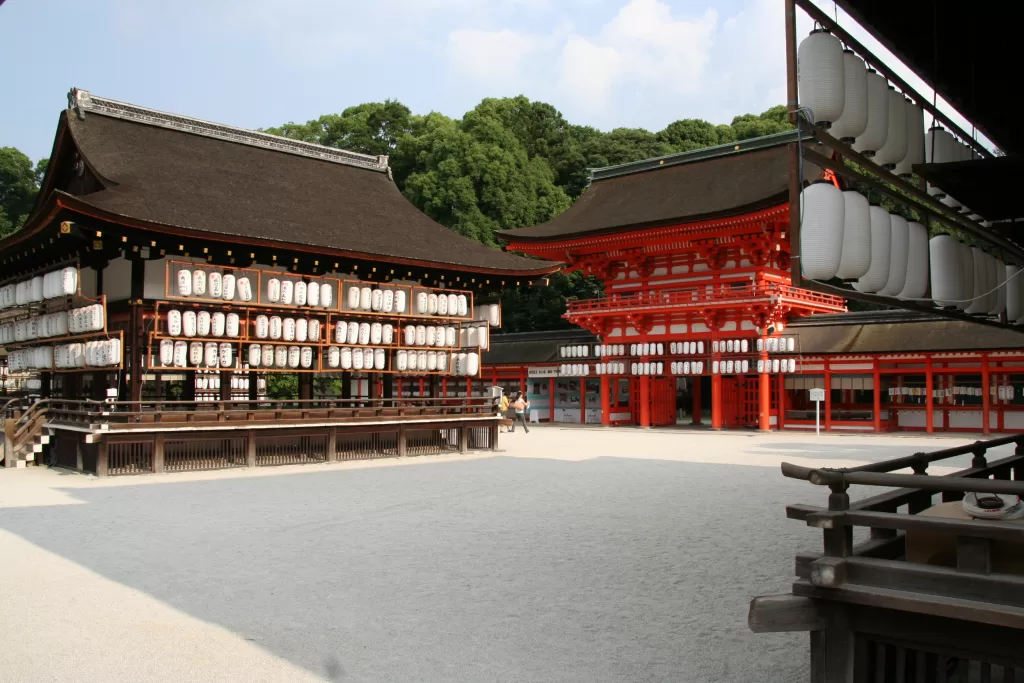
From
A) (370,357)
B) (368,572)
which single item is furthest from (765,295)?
(368,572)

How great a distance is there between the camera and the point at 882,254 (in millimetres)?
7043

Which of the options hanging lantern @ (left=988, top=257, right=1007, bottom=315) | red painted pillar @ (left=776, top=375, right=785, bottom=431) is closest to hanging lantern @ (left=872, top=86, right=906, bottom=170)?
hanging lantern @ (left=988, top=257, right=1007, bottom=315)

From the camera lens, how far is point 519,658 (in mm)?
5387

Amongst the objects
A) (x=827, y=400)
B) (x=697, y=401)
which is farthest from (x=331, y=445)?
(x=697, y=401)

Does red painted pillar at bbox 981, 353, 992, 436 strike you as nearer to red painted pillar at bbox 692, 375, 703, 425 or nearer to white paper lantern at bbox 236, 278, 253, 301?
red painted pillar at bbox 692, 375, 703, 425

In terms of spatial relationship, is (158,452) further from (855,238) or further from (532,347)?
(532,347)

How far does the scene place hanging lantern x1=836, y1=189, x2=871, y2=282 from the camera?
664 cm

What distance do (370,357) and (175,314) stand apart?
481cm

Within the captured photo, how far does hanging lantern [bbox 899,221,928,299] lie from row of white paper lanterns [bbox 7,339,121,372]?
46.7 feet

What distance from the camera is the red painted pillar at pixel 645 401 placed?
1238 inches

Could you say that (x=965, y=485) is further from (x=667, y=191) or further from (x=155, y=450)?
(x=667, y=191)

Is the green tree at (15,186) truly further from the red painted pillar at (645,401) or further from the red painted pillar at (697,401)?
the red painted pillar at (697,401)

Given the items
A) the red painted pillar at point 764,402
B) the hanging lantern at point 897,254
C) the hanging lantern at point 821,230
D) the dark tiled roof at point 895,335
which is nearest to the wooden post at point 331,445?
the hanging lantern at point 897,254

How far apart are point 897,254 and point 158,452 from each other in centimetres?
1361
